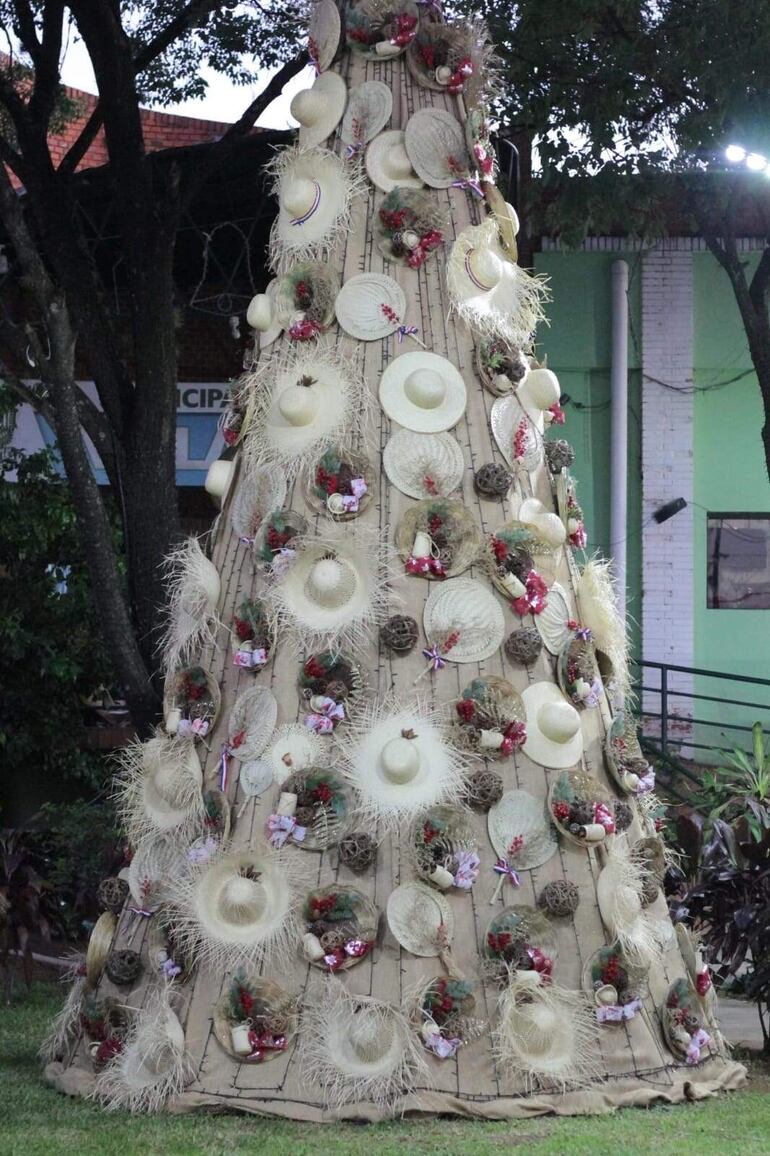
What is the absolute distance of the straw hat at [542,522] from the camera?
201 inches

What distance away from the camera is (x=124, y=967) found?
4.87m

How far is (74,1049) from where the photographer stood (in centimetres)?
502

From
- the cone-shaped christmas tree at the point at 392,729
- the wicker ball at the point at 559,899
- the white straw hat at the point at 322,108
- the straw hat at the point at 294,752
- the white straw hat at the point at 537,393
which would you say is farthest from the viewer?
the white straw hat at the point at 322,108

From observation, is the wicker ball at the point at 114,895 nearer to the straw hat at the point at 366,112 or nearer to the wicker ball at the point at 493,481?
the wicker ball at the point at 493,481

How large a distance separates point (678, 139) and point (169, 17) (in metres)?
3.67

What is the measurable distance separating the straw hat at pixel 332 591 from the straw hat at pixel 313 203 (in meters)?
1.15

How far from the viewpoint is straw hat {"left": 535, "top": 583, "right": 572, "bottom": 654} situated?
5.05m

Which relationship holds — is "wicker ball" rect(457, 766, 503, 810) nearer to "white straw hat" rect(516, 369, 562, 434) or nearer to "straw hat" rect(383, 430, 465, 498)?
"straw hat" rect(383, 430, 465, 498)

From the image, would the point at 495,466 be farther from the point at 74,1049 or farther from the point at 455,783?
the point at 74,1049

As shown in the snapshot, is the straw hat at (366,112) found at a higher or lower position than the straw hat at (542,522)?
higher

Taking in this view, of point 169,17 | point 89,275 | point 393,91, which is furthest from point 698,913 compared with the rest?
point 169,17

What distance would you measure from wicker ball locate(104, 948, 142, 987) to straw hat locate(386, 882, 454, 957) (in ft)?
3.09

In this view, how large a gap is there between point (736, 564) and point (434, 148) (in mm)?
9786

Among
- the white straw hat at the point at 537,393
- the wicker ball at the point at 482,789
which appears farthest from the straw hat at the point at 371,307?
the wicker ball at the point at 482,789
